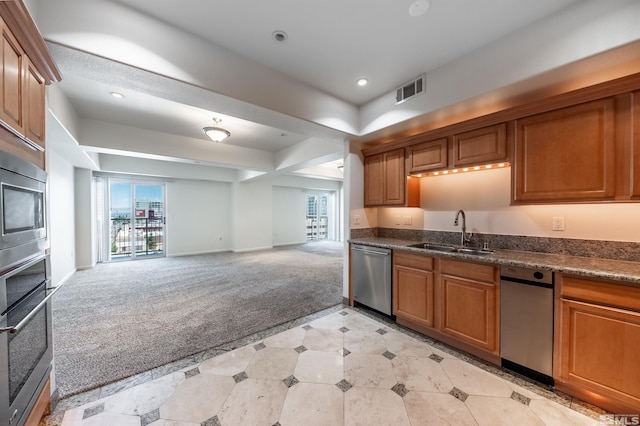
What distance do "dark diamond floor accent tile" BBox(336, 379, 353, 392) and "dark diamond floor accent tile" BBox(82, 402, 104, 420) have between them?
5.44 ft

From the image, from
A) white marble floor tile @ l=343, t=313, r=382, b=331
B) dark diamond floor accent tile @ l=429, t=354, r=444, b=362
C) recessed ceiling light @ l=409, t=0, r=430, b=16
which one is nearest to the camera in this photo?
recessed ceiling light @ l=409, t=0, r=430, b=16

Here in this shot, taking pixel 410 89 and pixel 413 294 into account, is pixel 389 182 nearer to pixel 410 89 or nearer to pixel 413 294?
pixel 410 89

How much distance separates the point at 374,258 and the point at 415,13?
2.44 m

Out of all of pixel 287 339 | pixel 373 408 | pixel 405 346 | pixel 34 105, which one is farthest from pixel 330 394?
pixel 34 105

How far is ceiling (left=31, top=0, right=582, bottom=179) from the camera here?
169 cm

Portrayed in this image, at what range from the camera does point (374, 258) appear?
10.1 feet

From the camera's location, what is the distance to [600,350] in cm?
159

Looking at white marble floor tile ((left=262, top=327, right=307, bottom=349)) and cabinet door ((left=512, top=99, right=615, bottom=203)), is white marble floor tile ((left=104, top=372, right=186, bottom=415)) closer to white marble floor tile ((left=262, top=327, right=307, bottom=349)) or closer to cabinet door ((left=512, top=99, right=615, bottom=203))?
white marble floor tile ((left=262, top=327, right=307, bottom=349))

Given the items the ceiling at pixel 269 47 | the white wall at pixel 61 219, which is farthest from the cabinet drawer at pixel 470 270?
the white wall at pixel 61 219

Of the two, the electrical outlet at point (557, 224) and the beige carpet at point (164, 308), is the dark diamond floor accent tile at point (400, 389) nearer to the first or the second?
the beige carpet at point (164, 308)

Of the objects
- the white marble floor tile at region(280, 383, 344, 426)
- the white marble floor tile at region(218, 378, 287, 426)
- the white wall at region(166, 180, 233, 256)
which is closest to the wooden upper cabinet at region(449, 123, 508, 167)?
the white marble floor tile at region(280, 383, 344, 426)

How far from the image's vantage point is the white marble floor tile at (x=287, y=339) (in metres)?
2.42

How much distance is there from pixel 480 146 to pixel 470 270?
1.22 metres

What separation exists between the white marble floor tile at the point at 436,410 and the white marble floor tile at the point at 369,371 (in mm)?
203
